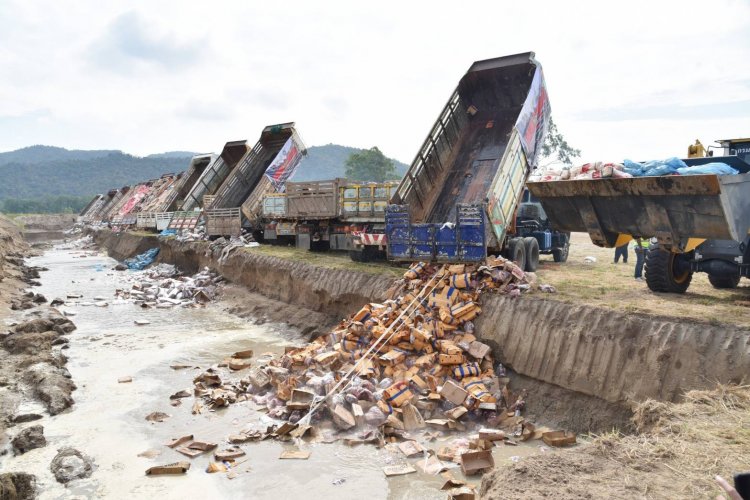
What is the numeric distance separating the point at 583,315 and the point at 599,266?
619 cm

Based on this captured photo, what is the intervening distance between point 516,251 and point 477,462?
5.86m

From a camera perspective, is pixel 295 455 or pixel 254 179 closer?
pixel 295 455

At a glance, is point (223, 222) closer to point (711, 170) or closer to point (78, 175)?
point (711, 170)

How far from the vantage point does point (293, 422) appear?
723cm

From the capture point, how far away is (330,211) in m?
15.8

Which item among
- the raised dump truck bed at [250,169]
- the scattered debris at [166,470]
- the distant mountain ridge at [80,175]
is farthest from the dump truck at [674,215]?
the distant mountain ridge at [80,175]

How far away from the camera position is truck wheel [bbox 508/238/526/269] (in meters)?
10.9

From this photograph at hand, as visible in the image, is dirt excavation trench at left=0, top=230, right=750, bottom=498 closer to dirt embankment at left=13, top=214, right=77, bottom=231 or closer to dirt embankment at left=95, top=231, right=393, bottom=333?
dirt embankment at left=95, top=231, right=393, bottom=333

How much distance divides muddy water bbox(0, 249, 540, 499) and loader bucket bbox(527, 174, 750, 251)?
3.74 metres

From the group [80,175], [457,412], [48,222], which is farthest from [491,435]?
[80,175]

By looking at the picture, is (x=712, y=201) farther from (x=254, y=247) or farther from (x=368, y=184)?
(x=254, y=247)

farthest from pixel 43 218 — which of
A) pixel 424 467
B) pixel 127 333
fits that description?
pixel 424 467

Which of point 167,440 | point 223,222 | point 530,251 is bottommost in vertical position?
point 167,440

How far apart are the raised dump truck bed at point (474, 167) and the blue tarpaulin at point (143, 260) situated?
18073mm
